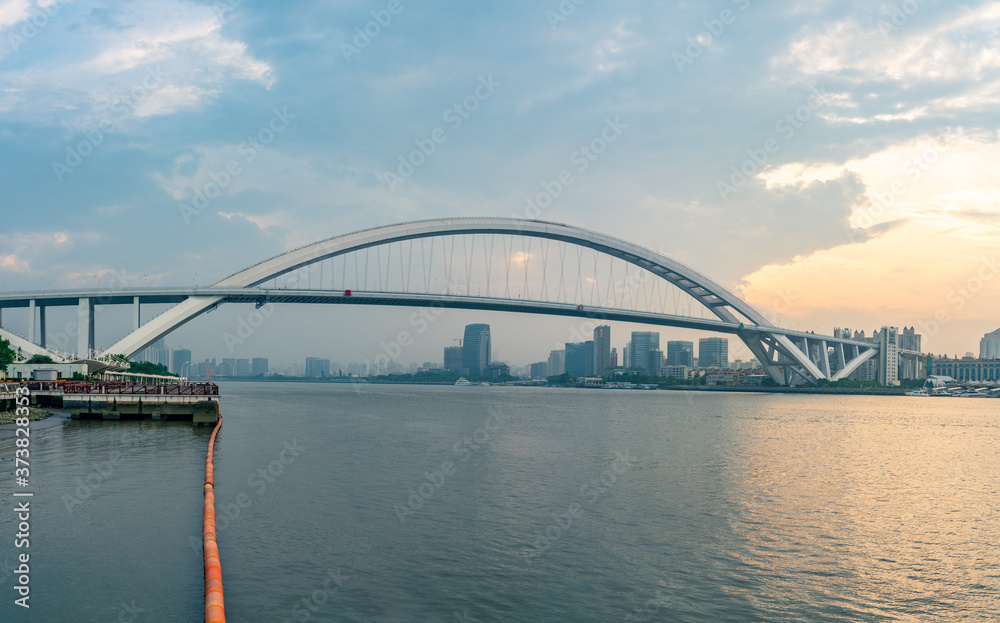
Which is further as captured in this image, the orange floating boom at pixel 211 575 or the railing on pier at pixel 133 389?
the railing on pier at pixel 133 389

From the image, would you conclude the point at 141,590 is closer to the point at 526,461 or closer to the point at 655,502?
the point at 655,502

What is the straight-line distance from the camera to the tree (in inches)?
1722

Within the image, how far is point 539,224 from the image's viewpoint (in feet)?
228

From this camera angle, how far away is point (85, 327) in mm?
51188

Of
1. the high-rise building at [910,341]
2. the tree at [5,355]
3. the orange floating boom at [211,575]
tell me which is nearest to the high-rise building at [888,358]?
the high-rise building at [910,341]

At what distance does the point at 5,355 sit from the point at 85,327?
Answer: 696 cm

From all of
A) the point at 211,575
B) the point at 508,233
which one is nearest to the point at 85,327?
the point at 508,233

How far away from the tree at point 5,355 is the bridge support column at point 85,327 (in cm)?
449

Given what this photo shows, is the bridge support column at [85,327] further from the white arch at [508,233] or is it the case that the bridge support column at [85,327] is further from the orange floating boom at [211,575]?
the orange floating boom at [211,575]

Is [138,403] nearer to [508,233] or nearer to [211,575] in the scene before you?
[211,575]

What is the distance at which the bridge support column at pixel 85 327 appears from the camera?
5047cm

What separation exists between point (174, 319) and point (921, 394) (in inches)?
4683

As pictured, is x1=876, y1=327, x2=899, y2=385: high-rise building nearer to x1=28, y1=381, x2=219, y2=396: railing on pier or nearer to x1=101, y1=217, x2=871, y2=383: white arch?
x1=101, y1=217, x2=871, y2=383: white arch

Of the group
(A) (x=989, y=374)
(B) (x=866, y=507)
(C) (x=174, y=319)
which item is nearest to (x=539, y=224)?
(C) (x=174, y=319)
